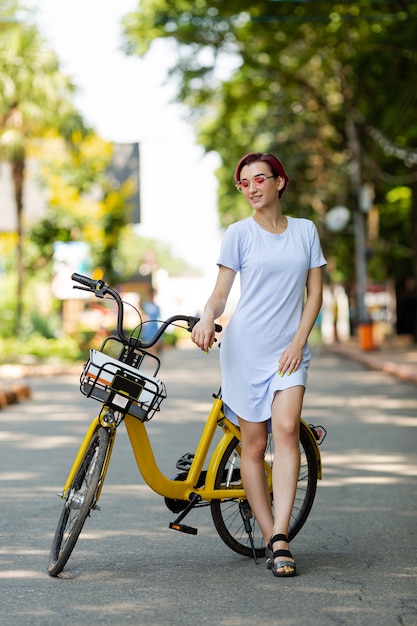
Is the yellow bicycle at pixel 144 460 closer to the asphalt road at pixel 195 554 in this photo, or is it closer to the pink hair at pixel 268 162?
the asphalt road at pixel 195 554

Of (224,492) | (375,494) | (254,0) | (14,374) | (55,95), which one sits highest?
(254,0)

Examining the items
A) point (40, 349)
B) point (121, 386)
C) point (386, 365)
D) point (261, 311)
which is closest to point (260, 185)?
point (261, 311)

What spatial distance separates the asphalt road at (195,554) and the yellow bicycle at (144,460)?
18cm

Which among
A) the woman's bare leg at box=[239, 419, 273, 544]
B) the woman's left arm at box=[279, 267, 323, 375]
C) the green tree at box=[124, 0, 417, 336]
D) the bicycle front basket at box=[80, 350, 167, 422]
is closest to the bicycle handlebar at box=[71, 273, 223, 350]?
the bicycle front basket at box=[80, 350, 167, 422]

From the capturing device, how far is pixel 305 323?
19.2 ft

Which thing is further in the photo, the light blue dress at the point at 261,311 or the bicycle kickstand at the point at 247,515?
the bicycle kickstand at the point at 247,515

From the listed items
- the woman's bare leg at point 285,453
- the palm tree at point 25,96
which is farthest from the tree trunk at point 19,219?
the woman's bare leg at point 285,453

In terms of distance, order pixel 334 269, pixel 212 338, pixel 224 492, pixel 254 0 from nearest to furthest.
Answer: pixel 212 338, pixel 224 492, pixel 254 0, pixel 334 269

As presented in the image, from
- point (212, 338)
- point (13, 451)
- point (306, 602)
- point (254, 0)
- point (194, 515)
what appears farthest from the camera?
point (254, 0)

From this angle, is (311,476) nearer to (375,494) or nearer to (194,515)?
(194,515)

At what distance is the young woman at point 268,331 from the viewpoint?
19.0 feet

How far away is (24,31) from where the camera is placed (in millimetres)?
30969

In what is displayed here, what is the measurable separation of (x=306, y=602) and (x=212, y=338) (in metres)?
1.22

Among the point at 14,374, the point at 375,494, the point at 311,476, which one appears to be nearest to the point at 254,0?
the point at 14,374
